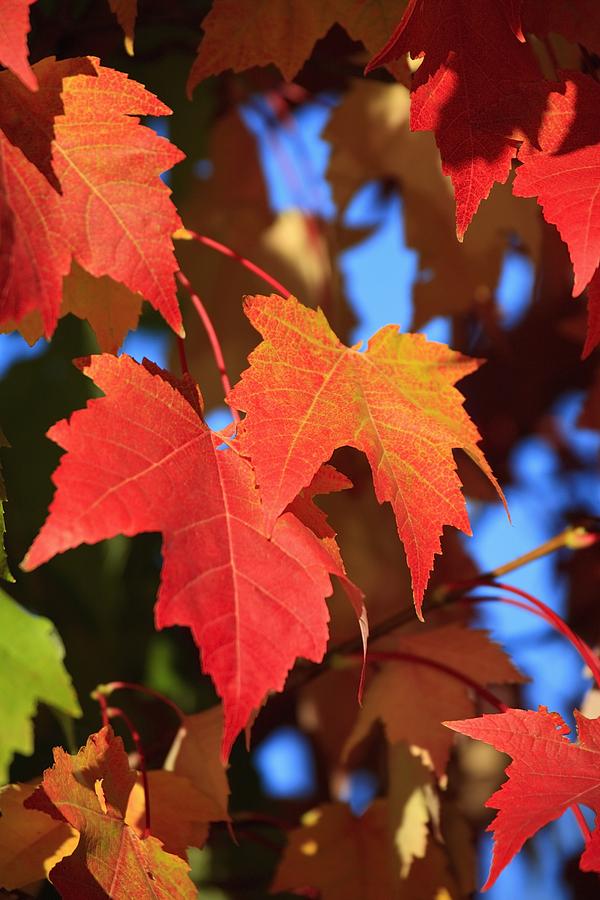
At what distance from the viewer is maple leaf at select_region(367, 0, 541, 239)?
0.62m

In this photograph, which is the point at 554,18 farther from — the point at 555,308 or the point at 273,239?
the point at 555,308

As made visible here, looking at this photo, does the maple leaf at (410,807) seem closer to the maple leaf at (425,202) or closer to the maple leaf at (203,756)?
the maple leaf at (203,756)

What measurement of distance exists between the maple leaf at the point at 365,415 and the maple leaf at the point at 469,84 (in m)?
0.11

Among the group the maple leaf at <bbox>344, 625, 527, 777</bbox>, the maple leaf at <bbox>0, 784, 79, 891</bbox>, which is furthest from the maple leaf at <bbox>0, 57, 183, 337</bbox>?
the maple leaf at <bbox>344, 625, 527, 777</bbox>

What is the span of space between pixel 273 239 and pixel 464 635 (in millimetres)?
589

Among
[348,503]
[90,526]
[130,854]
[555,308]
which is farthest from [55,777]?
[555,308]

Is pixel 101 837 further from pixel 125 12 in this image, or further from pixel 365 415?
pixel 125 12

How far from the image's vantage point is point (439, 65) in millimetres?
643

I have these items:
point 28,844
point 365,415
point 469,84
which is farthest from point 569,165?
point 28,844

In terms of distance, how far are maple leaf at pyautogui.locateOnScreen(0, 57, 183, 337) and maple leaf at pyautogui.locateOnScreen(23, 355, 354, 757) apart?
6cm

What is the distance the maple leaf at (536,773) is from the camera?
0.58 metres

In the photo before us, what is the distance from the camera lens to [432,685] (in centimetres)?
89

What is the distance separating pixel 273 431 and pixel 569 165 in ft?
0.85

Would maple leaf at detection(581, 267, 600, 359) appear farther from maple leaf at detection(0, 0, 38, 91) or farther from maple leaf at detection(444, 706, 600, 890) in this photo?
maple leaf at detection(0, 0, 38, 91)
